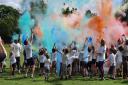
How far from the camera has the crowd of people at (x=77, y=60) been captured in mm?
19000

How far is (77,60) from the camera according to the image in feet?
67.8

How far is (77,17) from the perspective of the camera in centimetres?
2480

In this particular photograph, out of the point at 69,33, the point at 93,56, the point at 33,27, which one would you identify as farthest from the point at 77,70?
the point at 33,27

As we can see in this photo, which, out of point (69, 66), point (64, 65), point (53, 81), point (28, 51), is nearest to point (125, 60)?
point (69, 66)

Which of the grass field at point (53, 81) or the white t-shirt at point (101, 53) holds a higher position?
the white t-shirt at point (101, 53)

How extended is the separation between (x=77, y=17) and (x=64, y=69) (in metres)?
6.33

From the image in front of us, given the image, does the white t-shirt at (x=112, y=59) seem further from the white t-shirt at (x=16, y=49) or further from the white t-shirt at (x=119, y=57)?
the white t-shirt at (x=16, y=49)

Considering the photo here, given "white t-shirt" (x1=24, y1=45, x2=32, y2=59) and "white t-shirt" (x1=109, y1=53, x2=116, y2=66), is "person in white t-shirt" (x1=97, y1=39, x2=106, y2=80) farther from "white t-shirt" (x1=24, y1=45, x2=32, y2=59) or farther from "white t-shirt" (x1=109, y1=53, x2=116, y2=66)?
"white t-shirt" (x1=24, y1=45, x2=32, y2=59)

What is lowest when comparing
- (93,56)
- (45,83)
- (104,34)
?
(45,83)

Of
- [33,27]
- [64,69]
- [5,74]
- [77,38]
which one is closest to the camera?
[64,69]

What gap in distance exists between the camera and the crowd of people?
19.0m

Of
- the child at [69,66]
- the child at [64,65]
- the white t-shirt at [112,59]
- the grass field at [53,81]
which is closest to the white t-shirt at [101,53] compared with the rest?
the white t-shirt at [112,59]

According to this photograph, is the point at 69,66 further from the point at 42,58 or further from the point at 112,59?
the point at 112,59

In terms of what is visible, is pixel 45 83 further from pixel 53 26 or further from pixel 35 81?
pixel 53 26
